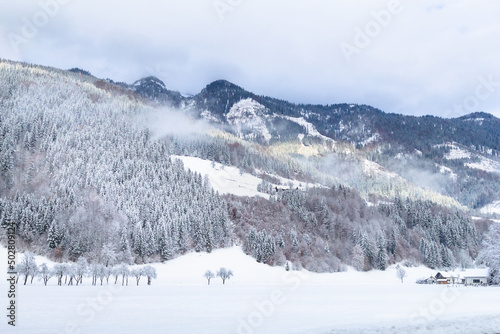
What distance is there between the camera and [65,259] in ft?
319

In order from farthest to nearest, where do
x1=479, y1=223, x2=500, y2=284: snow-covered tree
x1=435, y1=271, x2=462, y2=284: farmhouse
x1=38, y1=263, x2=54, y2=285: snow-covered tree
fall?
1. x1=435, y1=271, x2=462, y2=284: farmhouse
2. x1=479, y1=223, x2=500, y2=284: snow-covered tree
3. x1=38, y1=263, x2=54, y2=285: snow-covered tree

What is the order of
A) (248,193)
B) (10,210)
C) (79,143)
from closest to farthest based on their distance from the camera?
(10,210), (79,143), (248,193)

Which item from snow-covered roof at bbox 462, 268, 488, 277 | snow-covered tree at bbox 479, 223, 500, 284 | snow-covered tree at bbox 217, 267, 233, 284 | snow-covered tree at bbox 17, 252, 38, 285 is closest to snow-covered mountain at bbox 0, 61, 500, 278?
snow-covered tree at bbox 217, 267, 233, 284

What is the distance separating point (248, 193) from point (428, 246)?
79069 mm

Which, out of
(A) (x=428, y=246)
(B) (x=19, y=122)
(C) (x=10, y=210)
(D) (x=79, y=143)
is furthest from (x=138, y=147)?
(A) (x=428, y=246)

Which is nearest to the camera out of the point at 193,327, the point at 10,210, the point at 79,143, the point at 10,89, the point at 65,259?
the point at 193,327

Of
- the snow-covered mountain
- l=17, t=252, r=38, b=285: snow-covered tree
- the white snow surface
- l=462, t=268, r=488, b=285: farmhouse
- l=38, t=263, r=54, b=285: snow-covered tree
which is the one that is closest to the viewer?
l=17, t=252, r=38, b=285: snow-covered tree

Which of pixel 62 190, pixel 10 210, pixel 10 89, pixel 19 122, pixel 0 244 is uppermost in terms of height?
pixel 10 89

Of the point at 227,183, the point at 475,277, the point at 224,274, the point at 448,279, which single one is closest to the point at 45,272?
the point at 224,274

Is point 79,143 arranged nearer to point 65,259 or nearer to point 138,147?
point 138,147

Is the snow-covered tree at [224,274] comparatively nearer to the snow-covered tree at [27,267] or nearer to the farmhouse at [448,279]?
the snow-covered tree at [27,267]

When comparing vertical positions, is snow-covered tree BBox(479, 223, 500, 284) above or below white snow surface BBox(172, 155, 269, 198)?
below

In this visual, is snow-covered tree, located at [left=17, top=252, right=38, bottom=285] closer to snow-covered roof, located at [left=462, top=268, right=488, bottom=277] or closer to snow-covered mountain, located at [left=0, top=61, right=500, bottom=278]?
snow-covered mountain, located at [left=0, top=61, right=500, bottom=278]

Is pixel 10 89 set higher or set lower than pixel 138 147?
higher
